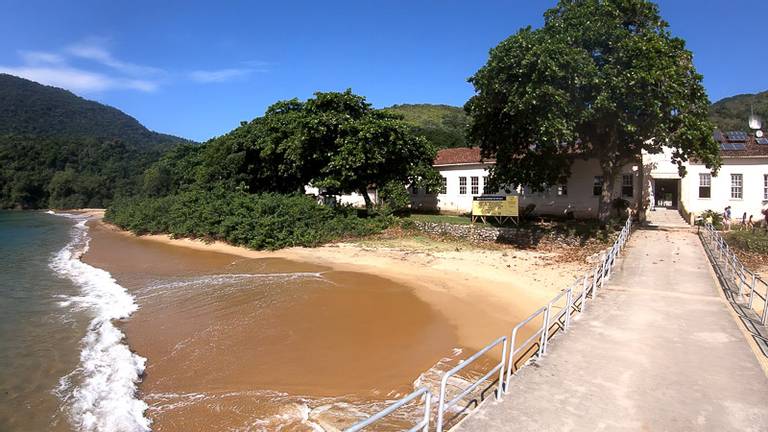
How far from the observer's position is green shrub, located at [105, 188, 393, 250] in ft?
86.5

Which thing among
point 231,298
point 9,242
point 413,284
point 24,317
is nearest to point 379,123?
point 413,284

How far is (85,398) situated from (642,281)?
1465 centimetres

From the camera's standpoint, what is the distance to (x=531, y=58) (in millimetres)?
17906

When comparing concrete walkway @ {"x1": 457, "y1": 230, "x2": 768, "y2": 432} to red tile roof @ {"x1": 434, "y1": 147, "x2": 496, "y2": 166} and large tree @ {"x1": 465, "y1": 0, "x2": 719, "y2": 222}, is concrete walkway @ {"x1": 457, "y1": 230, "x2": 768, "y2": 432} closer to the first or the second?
large tree @ {"x1": 465, "y1": 0, "x2": 719, "y2": 222}

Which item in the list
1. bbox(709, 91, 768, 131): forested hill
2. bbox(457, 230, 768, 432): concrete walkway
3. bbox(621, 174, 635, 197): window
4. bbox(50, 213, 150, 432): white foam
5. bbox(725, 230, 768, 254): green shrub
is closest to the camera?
bbox(457, 230, 768, 432): concrete walkway

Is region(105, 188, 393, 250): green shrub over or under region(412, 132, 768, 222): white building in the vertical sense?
under

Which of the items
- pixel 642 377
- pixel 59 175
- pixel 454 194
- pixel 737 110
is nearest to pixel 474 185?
pixel 454 194

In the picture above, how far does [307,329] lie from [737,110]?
97.1 metres

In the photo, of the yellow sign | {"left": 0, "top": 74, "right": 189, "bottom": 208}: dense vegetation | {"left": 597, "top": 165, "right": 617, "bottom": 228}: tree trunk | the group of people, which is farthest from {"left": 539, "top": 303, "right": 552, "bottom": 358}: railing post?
{"left": 0, "top": 74, "right": 189, "bottom": 208}: dense vegetation

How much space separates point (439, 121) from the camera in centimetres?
9850

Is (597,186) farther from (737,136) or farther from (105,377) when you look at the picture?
(105,377)

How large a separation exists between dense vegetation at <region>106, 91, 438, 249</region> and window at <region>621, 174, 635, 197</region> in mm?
11258

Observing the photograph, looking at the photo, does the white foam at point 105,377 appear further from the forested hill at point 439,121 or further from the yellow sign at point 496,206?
the forested hill at point 439,121

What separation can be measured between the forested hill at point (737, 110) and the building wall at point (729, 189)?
139 ft
